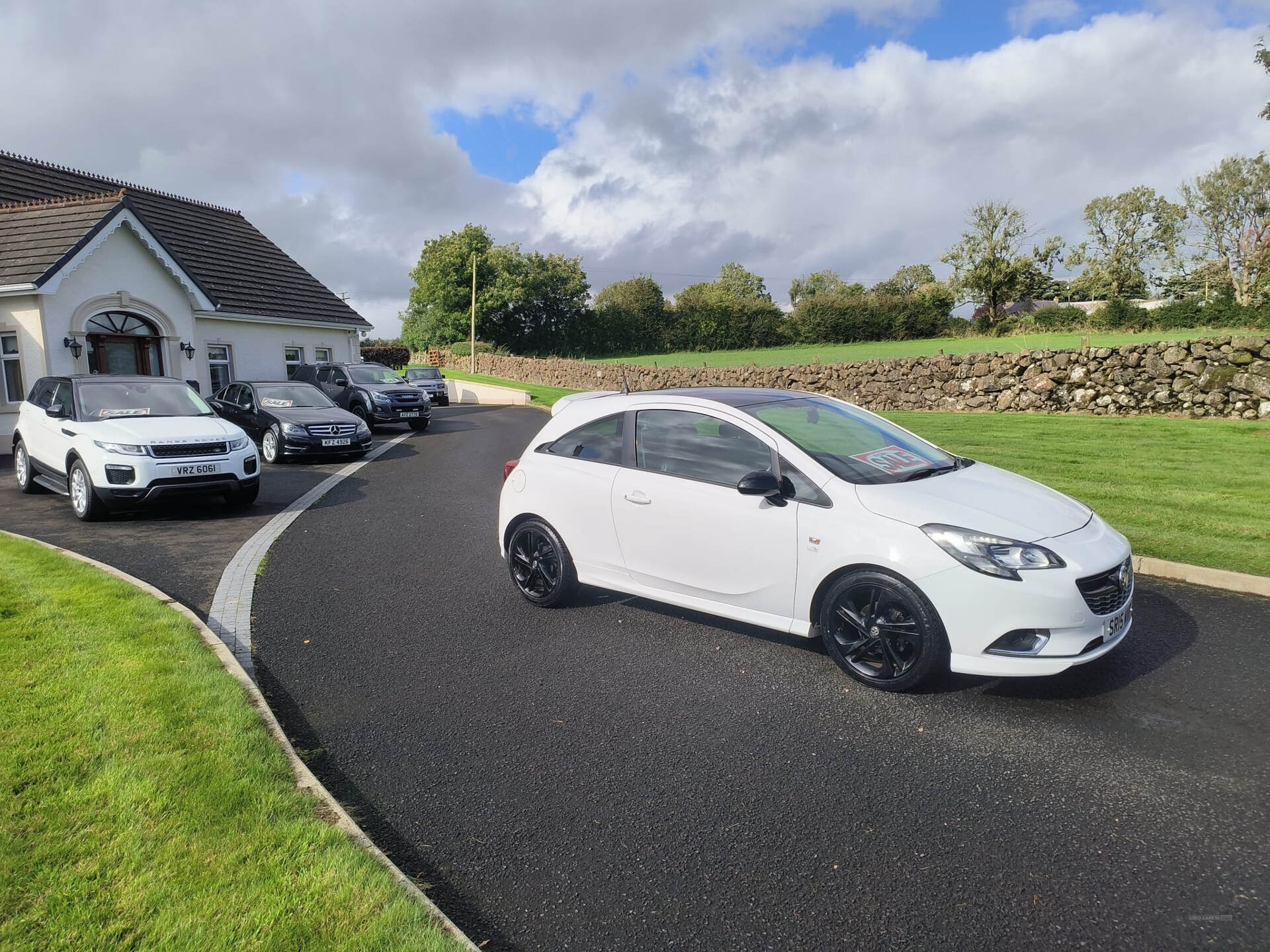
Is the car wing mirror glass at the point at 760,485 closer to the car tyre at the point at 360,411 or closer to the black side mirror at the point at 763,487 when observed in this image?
the black side mirror at the point at 763,487

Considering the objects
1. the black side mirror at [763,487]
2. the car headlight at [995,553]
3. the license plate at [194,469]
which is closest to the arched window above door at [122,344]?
the license plate at [194,469]

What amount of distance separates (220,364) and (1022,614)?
24.8 m

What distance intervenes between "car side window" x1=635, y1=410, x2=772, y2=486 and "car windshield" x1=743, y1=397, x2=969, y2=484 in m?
0.22

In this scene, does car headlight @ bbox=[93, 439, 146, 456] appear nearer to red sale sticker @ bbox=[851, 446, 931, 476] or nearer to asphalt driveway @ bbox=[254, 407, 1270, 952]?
asphalt driveway @ bbox=[254, 407, 1270, 952]

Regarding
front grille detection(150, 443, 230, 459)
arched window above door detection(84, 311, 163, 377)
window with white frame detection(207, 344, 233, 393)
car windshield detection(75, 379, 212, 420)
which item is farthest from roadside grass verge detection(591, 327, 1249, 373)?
front grille detection(150, 443, 230, 459)

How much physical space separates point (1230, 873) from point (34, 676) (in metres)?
5.89

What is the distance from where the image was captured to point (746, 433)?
17.2 feet

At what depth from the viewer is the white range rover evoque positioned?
980 centimetres

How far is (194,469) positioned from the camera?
10117 mm

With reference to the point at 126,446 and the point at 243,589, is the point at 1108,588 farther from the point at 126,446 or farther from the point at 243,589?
the point at 126,446

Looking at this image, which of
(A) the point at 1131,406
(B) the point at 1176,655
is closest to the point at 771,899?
(B) the point at 1176,655

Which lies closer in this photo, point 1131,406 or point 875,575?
point 875,575

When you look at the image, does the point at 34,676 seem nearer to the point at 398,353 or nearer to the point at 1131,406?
the point at 1131,406

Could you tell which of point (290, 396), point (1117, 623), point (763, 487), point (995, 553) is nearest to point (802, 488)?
point (763, 487)
